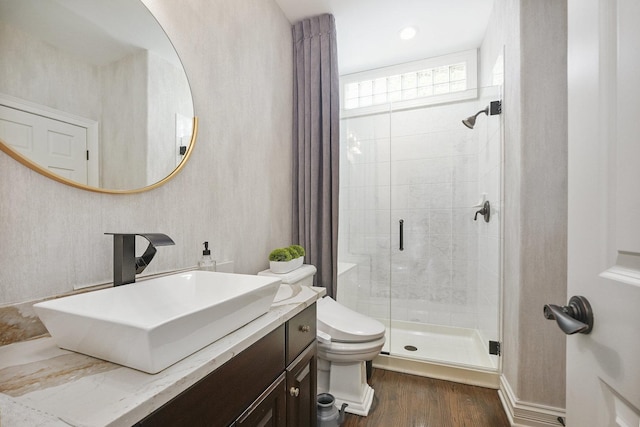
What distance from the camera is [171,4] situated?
1220 millimetres

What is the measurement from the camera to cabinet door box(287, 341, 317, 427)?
3.33 feet

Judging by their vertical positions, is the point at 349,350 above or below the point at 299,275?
below

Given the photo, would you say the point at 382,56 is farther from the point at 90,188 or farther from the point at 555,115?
the point at 90,188

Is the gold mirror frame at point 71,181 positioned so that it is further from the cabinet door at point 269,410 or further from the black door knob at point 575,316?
the black door knob at point 575,316

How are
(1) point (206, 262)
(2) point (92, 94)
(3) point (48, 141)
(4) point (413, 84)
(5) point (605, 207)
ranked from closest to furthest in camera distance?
(5) point (605, 207) → (3) point (48, 141) → (2) point (92, 94) → (1) point (206, 262) → (4) point (413, 84)

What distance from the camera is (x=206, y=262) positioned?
1302 millimetres

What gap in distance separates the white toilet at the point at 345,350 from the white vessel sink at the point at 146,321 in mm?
730

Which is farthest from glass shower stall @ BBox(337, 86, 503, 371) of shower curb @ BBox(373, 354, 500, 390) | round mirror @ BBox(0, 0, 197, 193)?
round mirror @ BBox(0, 0, 197, 193)

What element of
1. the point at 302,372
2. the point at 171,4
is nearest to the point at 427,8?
the point at 171,4

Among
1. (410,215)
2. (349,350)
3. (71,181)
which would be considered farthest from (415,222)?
(71,181)

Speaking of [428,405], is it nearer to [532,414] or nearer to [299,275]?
[532,414]

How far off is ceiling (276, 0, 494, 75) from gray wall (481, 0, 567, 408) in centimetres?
66

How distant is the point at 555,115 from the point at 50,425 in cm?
207

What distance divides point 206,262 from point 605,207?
131 centimetres
